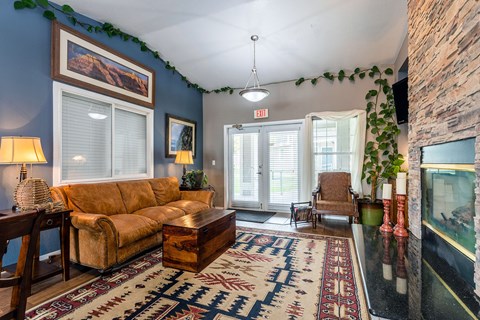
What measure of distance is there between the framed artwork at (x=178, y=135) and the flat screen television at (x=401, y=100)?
3882 millimetres

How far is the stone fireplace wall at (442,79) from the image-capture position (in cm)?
144

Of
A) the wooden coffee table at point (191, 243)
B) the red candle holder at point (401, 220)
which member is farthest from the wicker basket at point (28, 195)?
the red candle holder at point (401, 220)

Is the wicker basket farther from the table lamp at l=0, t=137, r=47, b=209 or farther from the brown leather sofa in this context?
the brown leather sofa

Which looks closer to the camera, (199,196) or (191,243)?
(191,243)

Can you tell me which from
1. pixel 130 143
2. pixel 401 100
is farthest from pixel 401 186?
pixel 130 143

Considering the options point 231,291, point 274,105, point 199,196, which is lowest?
point 231,291

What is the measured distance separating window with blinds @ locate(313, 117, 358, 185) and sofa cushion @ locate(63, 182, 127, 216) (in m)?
3.59

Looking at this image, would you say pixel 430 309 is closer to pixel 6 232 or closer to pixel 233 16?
pixel 6 232

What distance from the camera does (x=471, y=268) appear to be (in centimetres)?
154

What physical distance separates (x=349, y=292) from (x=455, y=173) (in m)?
1.26

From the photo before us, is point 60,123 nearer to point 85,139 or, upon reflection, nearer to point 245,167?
point 85,139

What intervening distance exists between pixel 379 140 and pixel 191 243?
12.3ft

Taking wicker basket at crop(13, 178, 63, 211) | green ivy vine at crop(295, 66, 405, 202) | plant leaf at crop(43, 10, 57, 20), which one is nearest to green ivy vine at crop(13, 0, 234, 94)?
plant leaf at crop(43, 10, 57, 20)

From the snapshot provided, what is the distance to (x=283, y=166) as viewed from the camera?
521 cm
